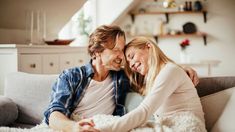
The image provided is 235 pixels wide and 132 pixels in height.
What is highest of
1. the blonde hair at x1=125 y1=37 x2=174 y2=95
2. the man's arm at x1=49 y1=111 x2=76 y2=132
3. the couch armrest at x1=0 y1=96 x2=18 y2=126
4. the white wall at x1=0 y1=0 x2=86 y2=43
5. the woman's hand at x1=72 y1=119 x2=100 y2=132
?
the white wall at x1=0 y1=0 x2=86 y2=43

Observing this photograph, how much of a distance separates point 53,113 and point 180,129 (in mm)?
599

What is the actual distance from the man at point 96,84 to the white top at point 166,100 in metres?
0.19

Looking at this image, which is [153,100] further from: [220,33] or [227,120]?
[220,33]

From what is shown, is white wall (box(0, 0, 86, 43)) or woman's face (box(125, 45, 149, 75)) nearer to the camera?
woman's face (box(125, 45, 149, 75))

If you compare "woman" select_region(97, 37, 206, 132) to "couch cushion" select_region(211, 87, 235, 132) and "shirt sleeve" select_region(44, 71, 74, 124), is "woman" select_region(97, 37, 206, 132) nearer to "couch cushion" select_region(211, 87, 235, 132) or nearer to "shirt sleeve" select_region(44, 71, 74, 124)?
"couch cushion" select_region(211, 87, 235, 132)

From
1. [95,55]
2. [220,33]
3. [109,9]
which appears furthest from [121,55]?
[220,33]

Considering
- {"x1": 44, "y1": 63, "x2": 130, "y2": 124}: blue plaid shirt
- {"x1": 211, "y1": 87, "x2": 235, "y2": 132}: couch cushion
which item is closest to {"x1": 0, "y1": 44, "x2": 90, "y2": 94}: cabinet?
{"x1": 44, "y1": 63, "x2": 130, "y2": 124}: blue plaid shirt

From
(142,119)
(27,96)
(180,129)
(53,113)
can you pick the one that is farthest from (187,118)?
(27,96)

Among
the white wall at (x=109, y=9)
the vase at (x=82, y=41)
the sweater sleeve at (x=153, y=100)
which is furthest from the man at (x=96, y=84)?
the white wall at (x=109, y=9)

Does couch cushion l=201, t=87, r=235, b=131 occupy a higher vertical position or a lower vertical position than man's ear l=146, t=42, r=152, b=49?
lower

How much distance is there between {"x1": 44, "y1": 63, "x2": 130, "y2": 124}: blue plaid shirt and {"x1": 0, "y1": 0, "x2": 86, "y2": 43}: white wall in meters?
1.99

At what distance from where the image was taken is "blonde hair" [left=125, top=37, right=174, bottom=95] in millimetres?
1582

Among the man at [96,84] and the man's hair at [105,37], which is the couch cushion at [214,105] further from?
the man's hair at [105,37]

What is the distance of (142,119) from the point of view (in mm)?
1391
